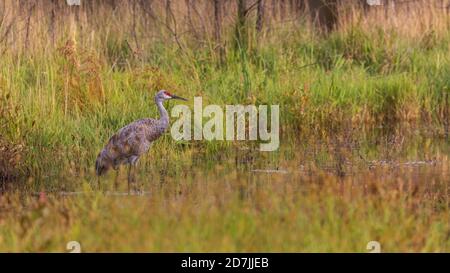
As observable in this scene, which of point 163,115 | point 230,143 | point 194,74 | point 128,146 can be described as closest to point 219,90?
point 194,74

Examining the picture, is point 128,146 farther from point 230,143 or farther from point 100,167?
point 230,143

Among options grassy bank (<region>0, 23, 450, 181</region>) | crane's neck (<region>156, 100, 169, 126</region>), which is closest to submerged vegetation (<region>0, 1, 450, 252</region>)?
grassy bank (<region>0, 23, 450, 181</region>)

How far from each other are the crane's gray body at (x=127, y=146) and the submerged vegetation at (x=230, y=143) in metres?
0.11

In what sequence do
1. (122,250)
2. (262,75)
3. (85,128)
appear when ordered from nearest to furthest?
(122,250)
(85,128)
(262,75)

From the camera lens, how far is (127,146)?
26.7 feet

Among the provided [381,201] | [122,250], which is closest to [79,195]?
[122,250]

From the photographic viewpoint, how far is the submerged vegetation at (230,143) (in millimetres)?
6027

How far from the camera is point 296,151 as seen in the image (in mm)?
9117

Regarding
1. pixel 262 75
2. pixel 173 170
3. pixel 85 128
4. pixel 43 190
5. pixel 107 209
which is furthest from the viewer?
pixel 262 75

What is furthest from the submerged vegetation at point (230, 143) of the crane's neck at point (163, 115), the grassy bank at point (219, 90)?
the crane's neck at point (163, 115)

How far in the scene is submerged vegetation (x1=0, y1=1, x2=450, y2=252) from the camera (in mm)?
6027

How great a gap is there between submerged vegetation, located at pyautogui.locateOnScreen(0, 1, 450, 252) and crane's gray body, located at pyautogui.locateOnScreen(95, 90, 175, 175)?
114 millimetres

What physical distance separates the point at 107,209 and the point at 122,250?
789mm

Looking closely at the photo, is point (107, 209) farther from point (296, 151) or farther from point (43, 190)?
point (296, 151)
